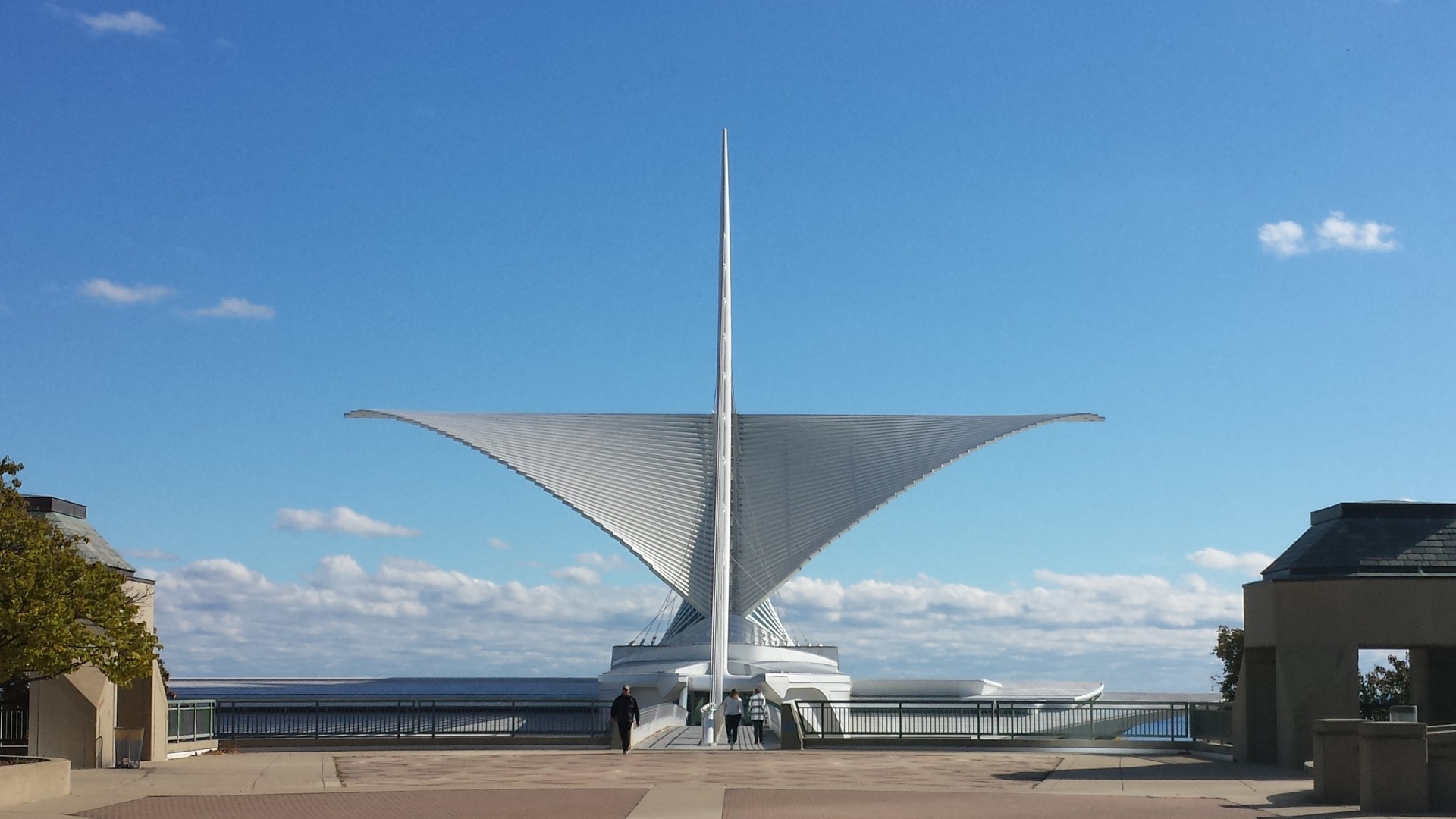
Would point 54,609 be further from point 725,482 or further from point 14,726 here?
point 725,482

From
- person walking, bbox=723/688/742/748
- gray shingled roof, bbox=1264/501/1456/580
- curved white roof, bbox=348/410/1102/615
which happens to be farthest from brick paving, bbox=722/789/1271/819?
curved white roof, bbox=348/410/1102/615

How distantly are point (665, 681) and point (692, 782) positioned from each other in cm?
3486

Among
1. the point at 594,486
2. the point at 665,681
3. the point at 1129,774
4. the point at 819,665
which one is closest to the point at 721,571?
the point at 665,681

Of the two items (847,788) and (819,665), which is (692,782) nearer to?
(847,788)

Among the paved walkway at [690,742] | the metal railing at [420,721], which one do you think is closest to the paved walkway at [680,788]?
the paved walkway at [690,742]

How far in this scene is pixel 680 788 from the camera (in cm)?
1833

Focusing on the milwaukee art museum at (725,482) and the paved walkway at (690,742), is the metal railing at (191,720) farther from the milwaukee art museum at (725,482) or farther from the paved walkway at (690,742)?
the milwaukee art museum at (725,482)

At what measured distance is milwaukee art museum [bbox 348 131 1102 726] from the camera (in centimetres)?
5578

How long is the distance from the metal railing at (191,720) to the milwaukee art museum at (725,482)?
84.6 ft

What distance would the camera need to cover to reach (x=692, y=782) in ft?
62.8

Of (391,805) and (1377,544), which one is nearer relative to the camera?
(391,805)

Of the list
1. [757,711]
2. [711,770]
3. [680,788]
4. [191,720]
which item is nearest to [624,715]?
[711,770]

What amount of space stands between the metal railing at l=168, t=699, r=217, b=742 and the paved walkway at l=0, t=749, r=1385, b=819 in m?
1.96

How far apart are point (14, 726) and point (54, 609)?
622 centimetres
